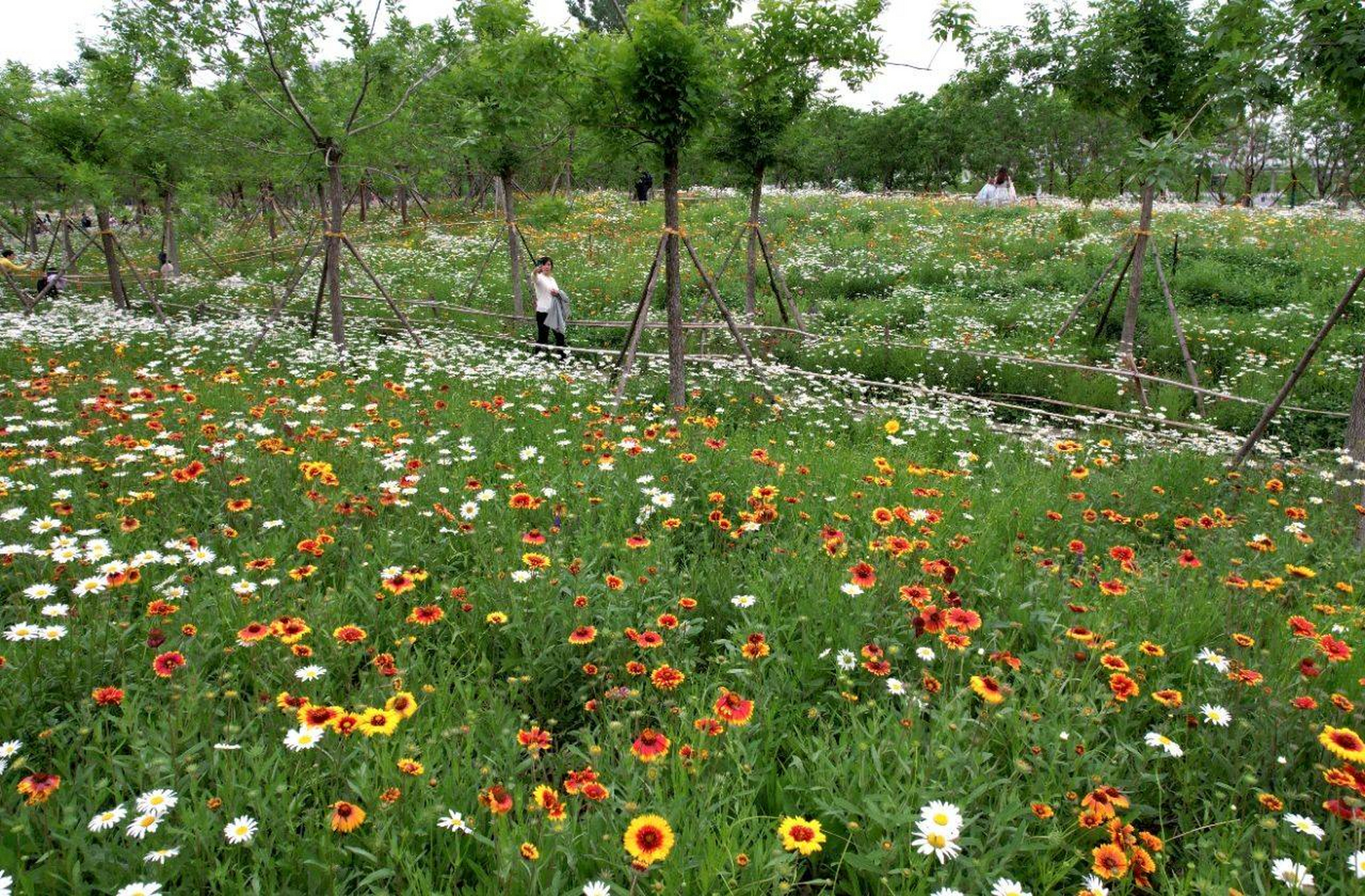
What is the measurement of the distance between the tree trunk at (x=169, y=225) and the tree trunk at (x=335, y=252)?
28.6 ft

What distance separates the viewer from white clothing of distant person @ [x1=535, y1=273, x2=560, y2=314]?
33.2 ft

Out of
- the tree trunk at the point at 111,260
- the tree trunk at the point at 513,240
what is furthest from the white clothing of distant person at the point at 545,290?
the tree trunk at the point at 111,260

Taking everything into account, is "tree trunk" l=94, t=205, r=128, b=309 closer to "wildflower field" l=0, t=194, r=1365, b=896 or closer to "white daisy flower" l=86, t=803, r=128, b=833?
"wildflower field" l=0, t=194, r=1365, b=896

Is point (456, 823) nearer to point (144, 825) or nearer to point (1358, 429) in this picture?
point (144, 825)

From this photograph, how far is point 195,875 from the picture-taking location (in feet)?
5.90

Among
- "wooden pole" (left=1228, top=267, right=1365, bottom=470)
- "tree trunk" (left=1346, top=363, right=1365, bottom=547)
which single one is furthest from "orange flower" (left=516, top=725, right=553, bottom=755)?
"tree trunk" (left=1346, top=363, right=1365, bottom=547)

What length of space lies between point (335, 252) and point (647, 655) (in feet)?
26.1

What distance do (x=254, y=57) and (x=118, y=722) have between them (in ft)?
28.9

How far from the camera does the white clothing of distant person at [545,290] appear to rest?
33.2ft

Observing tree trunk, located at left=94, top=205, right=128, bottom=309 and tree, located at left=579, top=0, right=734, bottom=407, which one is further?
tree trunk, located at left=94, top=205, right=128, bottom=309

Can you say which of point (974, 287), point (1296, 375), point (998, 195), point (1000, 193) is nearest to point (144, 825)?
point (1296, 375)

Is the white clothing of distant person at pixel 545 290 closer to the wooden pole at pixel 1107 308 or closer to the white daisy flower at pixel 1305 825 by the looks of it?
the wooden pole at pixel 1107 308

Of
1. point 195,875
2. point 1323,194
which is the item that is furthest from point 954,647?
point 1323,194

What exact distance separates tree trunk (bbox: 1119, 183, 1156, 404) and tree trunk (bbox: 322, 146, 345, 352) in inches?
372
